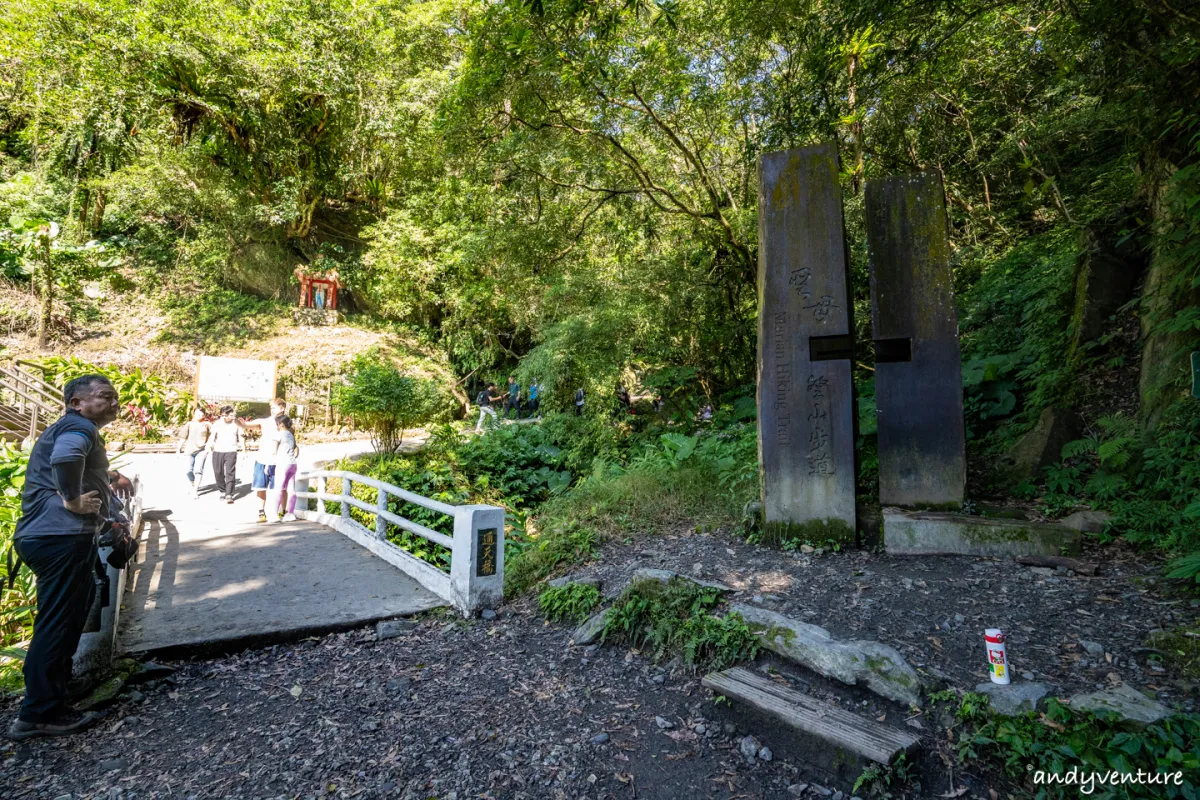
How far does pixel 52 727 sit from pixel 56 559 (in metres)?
0.89

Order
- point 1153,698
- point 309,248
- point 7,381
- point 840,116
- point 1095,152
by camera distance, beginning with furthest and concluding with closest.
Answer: point 309,248 → point 7,381 → point 1095,152 → point 840,116 → point 1153,698

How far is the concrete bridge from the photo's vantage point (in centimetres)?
462

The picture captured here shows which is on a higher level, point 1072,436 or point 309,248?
point 309,248

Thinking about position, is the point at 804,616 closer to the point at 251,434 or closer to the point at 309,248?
the point at 251,434

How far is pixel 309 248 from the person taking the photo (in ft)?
74.7

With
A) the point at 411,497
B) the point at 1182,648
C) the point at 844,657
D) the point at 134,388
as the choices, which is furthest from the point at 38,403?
the point at 1182,648

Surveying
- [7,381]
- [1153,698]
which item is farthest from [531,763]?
[7,381]

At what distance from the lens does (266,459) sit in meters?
9.08

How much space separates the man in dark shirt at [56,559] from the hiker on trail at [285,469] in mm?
5636

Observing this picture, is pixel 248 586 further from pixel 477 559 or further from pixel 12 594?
pixel 477 559

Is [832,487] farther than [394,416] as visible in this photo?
No

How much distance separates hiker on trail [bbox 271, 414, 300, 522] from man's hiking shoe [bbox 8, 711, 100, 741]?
19.0 feet

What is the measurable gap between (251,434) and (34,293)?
30.7ft

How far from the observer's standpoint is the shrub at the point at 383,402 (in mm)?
11234
